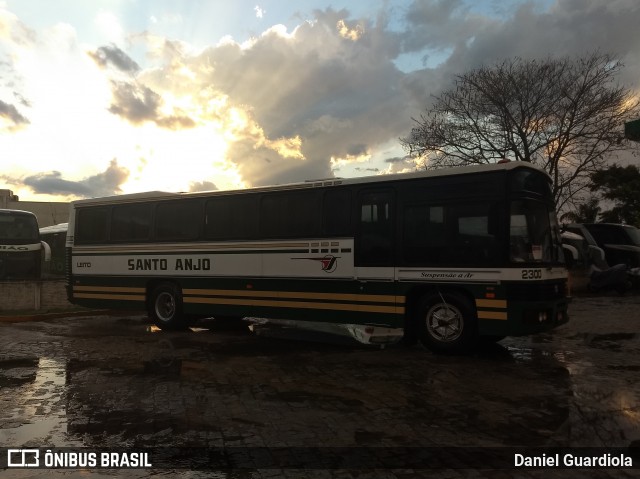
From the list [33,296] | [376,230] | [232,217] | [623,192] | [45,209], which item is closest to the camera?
[376,230]

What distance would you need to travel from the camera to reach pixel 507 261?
26.1 ft

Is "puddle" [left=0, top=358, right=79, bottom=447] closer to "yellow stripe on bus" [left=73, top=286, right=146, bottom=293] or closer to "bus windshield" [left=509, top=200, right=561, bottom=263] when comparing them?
"yellow stripe on bus" [left=73, top=286, right=146, bottom=293]

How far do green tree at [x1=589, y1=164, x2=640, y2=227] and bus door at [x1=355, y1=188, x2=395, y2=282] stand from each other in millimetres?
28769

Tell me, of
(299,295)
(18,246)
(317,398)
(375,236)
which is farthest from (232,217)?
(18,246)

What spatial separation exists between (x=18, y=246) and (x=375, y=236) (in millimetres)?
17090

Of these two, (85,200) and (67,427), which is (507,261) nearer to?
(67,427)

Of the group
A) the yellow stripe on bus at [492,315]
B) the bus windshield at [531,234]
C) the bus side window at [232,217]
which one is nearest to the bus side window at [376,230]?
the yellow stripe on bus at [492,315]

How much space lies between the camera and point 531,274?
7992 millimetres

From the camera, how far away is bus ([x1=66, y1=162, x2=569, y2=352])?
8.15 metres

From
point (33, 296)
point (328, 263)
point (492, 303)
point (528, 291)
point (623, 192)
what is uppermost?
point (623, 192)

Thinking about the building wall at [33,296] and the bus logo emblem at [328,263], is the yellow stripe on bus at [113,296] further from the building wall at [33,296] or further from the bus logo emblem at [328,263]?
the bus logo emblem at [328,263]

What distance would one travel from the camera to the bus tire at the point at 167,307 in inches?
464

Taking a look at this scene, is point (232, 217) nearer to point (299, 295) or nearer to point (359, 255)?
point (299, 295)

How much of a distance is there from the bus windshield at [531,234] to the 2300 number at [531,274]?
5.8 inches
